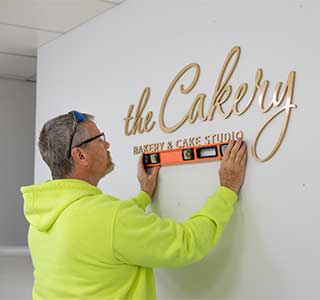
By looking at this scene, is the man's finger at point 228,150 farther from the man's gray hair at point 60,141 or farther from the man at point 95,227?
the man's gray hair at point 60,141

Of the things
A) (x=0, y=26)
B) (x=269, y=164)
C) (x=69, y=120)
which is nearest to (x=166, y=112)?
(x=69, y=120)

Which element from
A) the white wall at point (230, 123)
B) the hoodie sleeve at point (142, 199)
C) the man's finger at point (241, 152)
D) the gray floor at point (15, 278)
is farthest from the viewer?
the gray floor at point (15, 278)

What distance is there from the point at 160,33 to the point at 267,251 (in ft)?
2.88

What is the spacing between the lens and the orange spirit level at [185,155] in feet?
6.08

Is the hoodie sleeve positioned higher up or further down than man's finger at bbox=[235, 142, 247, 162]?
further down

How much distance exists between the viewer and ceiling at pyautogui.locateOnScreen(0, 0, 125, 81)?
2.40m

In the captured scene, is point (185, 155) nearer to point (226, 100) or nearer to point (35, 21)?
point (226, 100)

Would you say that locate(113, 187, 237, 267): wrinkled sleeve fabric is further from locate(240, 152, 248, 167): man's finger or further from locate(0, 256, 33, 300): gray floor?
locate(0, 256, 33, 300): gray floor

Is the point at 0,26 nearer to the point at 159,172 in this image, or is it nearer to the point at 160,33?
the point at 160,33

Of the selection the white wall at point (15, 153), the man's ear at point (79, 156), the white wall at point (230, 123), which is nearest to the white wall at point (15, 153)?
the white wall at point (15, 153)

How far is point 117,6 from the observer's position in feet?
7.98

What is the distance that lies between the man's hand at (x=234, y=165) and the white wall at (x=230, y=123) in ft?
0.08

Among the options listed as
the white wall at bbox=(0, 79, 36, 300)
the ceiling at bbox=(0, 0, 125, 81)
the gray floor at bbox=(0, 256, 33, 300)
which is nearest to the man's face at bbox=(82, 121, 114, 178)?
the ceiling at bbox=(0, 0, 125, 81)

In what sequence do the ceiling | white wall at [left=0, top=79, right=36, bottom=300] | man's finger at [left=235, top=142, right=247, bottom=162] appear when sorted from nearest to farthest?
man's finger at [left=235, top=142, right=247, bottom=162]
the ceiling
white wall at [left=0, top=79, right=36, bottom=300]
